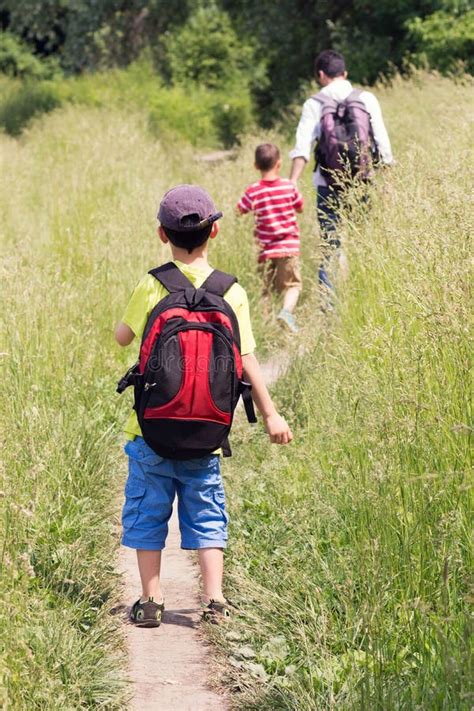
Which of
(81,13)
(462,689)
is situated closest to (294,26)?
(81,13)

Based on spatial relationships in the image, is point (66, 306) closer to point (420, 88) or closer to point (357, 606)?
point (357, 606)

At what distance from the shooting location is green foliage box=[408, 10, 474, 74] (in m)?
20.4

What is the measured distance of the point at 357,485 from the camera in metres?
4.25

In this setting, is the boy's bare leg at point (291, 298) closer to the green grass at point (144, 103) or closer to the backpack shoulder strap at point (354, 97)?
the backpack shoulder strap at point (354, 97)

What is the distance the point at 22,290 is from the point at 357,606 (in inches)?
118

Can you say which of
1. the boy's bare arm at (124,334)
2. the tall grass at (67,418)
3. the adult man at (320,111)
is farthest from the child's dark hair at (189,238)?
the adult man at (320,111)

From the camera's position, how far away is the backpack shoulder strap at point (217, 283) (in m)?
4.38

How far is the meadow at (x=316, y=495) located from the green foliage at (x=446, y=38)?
13.6 m

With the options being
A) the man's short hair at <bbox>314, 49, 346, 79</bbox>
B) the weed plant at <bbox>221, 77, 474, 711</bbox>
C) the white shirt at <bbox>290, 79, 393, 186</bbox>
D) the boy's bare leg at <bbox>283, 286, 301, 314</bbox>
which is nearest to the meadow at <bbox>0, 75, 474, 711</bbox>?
the weed plant at <bbox>221, 77, 474, 711</bbox>

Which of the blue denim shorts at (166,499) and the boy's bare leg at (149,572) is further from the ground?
the blue denim shorts at (166,499)

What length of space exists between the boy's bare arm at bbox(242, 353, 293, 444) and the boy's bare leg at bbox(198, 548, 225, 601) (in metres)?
0.48

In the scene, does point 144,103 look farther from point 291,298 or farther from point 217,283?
point 217,283

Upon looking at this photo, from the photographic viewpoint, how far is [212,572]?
15.0 ft

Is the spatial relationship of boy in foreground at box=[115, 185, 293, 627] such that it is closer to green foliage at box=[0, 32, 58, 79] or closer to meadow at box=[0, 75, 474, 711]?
meadow at box=[0, 75, 474, 711]
